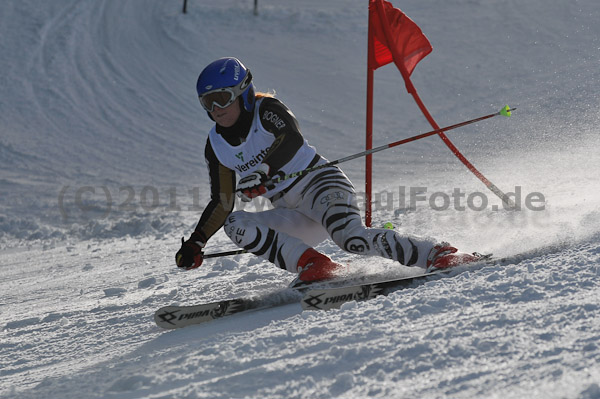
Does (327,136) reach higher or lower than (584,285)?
higher

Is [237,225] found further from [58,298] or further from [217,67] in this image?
[58,298]

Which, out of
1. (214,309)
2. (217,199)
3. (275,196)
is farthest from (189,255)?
(275,196)

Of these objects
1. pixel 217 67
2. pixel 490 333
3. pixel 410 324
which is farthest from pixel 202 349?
pixel 217 67

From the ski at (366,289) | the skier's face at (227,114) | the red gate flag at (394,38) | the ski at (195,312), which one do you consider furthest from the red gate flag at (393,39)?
the ski at (195,312)

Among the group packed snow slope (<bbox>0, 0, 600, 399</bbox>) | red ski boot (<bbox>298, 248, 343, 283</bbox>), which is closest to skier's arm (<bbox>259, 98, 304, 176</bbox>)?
red ski boot (<bbox>298, 248, 343, 283</bbox>)

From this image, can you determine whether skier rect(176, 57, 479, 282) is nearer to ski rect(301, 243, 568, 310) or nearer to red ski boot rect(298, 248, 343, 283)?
red ski boot rect(298, 248, 343, 283)

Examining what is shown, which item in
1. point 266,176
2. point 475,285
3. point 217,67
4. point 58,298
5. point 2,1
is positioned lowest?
point 58,298

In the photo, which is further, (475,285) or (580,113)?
(580,113)

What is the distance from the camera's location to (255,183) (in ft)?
12.1

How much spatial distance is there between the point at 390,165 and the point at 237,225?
23.8ft

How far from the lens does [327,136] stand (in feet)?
40.7

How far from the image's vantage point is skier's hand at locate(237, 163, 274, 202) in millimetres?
3688

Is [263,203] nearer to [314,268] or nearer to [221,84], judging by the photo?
[221,84]

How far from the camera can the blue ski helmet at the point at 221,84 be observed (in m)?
3.87
